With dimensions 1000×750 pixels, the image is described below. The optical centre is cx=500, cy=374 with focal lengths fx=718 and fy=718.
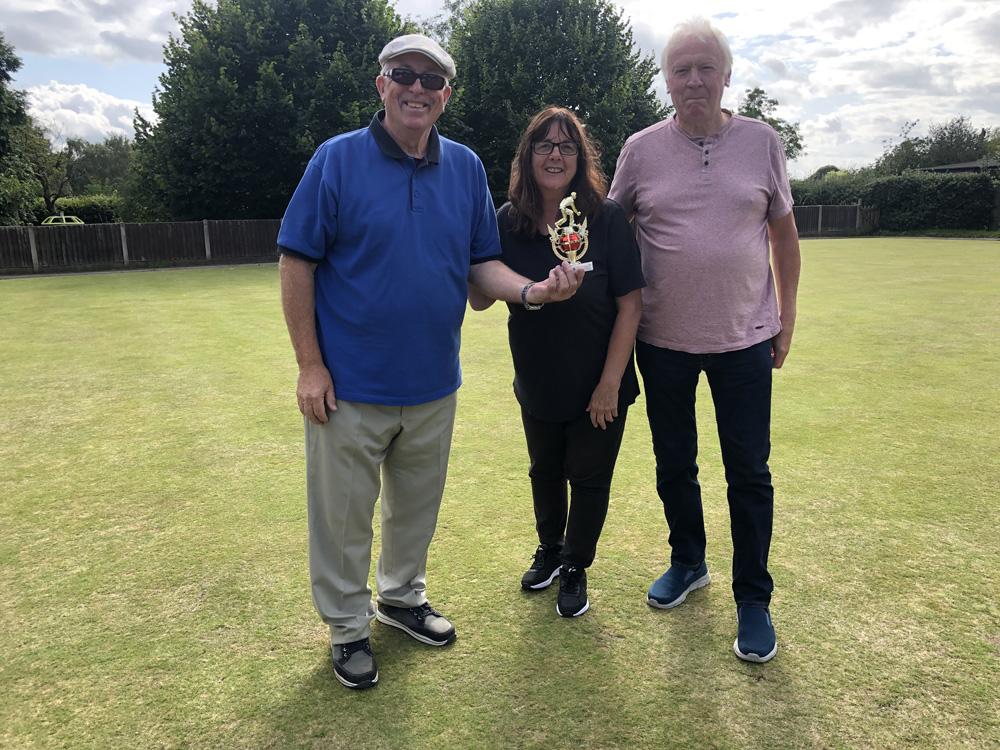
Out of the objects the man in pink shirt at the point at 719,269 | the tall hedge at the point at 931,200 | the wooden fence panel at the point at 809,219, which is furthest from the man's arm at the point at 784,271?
the tall hedge at the point at 931,200

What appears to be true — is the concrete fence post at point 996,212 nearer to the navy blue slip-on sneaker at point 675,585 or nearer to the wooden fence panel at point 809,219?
the wooden fence panel at point 809,219

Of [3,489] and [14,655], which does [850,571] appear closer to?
[14,655]

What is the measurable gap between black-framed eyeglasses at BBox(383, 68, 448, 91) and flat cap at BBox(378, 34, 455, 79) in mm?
44

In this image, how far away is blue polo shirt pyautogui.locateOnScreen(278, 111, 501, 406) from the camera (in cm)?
236

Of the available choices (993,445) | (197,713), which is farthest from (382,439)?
(993,445)

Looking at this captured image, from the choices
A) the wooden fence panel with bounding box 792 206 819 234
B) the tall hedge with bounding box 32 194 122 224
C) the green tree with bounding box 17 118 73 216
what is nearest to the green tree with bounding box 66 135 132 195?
the green tree with bounding box 17 118 73 216

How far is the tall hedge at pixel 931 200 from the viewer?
105ft

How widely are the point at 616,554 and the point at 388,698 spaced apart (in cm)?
140

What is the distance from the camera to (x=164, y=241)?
22688mm

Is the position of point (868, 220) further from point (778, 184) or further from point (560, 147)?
point (560, 147)

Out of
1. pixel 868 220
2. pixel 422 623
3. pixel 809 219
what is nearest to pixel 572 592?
pixel 422 623

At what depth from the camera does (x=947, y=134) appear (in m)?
54.1

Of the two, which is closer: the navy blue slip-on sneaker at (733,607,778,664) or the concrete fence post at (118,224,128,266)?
the navy blue slip-on sneaker at (733,607,778,664)

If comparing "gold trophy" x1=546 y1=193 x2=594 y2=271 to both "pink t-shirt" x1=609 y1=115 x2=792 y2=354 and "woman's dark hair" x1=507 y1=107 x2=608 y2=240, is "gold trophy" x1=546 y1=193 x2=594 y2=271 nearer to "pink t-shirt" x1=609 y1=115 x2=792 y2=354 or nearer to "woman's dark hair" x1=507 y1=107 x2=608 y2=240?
"woman's dark hair" x1=507 y1=107 x2=608 y2=240
